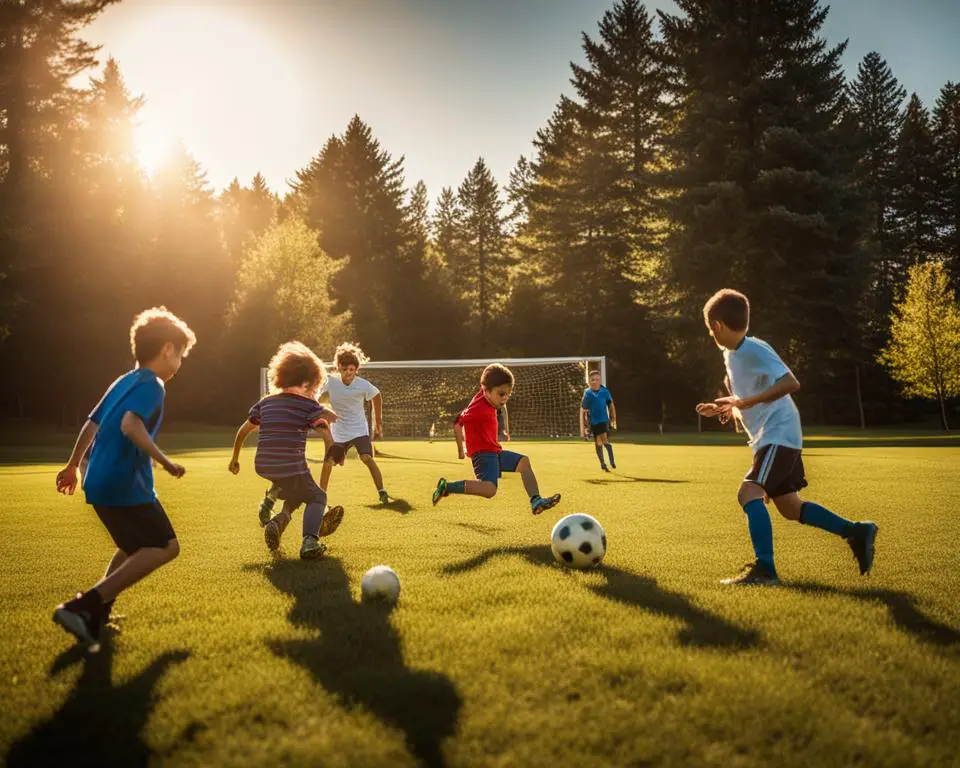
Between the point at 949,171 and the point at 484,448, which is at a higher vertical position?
the point at 949,171

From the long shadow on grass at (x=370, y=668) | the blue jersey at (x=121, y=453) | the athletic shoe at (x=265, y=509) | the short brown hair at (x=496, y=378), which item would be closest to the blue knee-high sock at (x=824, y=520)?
the long shadow on grass at (x=370, y=668)

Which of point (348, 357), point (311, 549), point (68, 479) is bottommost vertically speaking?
point (311, 549)

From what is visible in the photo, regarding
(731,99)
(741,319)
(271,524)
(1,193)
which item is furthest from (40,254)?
(741,319)

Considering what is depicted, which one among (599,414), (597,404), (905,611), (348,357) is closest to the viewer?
(905,611)

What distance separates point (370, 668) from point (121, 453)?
1.91 meters

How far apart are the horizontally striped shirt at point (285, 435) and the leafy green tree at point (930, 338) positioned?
4132cm

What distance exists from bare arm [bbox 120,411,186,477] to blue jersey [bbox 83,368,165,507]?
4 cm

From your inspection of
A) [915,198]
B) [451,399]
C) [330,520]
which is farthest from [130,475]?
[915,198]

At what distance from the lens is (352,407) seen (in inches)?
436

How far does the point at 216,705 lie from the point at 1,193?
121ft

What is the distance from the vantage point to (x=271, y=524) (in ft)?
21.2

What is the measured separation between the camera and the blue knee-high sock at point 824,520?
5395 mm

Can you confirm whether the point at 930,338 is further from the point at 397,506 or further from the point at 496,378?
the point at 496,378

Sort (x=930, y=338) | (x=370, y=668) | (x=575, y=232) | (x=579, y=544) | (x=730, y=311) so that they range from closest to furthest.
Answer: (x=370, y=668), (x=730, y=311), (x=579, y=544), (x=930, y=338), (x=575, y=232)
